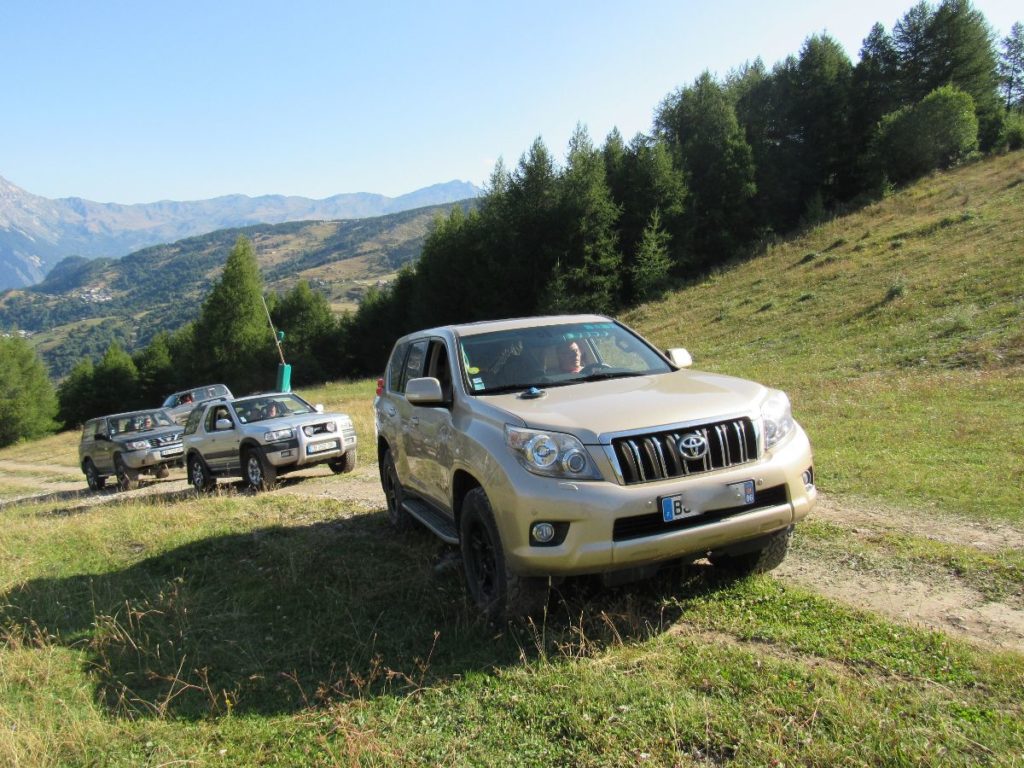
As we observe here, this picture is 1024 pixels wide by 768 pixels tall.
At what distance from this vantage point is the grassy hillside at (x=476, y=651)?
10.5ft

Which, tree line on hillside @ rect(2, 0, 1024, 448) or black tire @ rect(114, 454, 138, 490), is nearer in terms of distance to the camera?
black tire @ rect(114, 454, 138, 490)

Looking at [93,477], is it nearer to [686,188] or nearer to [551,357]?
[551,357]

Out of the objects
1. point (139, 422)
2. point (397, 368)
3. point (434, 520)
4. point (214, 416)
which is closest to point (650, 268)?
point (139, 422)

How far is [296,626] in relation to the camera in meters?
5.02

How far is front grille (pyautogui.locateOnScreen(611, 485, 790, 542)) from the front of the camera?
12.8ft

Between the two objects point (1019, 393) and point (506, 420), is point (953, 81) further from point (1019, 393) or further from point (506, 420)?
point (506, 420)

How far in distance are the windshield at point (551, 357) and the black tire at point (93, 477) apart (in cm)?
1765

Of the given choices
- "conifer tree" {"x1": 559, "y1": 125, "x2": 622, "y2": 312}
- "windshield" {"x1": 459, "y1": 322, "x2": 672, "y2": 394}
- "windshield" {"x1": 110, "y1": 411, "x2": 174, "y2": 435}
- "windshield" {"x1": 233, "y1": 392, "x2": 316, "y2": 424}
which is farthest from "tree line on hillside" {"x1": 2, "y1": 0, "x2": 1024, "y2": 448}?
"windshield" {"x1": 459, "y1": 322, "x2": 672, "y2": 394}

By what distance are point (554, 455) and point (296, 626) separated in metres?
2.38

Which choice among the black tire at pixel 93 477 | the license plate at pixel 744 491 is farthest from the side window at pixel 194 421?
the license plate at pixel 744 491

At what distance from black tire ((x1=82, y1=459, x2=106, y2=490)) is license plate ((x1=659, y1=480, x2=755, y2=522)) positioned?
64.0ft

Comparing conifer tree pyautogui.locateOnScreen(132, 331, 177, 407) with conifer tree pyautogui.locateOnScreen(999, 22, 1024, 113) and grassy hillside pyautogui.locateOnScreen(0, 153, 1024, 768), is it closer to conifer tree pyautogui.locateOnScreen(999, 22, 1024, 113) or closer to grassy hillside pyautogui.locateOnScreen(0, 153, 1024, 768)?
grassy hillside pyautogui.locateOnScreen(0, 153, 1024, 768)

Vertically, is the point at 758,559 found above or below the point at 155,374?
above

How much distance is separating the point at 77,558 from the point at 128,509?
122 inches
